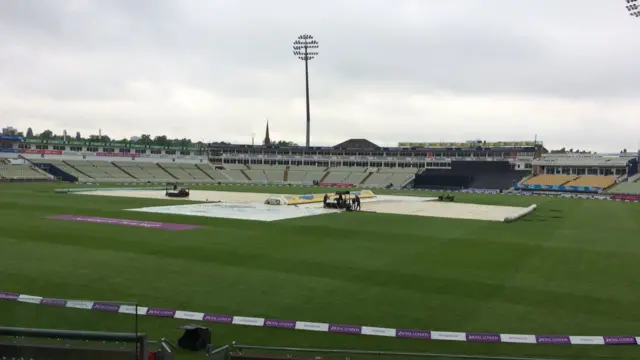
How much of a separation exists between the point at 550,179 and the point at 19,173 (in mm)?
99826

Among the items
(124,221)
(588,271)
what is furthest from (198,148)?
(588,271)

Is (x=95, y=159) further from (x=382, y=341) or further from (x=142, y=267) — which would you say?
(x=382, y=341)

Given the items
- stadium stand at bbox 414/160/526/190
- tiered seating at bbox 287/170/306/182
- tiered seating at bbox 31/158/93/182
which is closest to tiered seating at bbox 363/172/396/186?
stadium stand at bbox 414/160/526/190

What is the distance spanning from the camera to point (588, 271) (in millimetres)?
18094

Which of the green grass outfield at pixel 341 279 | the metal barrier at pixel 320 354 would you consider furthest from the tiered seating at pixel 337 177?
the metal barrier at pixel 320 354

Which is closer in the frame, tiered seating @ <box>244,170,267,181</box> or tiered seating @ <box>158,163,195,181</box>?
tiered seating @ <box>158,163,195,181</box>

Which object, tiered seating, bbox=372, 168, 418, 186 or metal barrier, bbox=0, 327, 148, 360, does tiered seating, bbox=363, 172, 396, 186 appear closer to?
→ tiered seating, bbox=372, 168, 418, 186

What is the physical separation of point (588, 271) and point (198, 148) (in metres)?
126

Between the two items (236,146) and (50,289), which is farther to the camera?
(236,146)

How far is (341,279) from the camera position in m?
15.9

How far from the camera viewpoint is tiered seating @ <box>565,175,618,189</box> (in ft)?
287

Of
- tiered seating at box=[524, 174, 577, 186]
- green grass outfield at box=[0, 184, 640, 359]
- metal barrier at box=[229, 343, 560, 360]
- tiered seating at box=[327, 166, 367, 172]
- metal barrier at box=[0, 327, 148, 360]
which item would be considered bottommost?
green grass outfield at box=[0, 184, 640, 359]

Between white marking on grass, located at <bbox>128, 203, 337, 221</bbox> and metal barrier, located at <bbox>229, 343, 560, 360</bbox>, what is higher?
metal barrier, located at <bbox>229, 343, 560, 360</bbox>

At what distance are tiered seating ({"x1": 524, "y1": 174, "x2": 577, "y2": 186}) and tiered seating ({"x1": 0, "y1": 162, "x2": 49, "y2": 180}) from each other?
92432 millimetres
